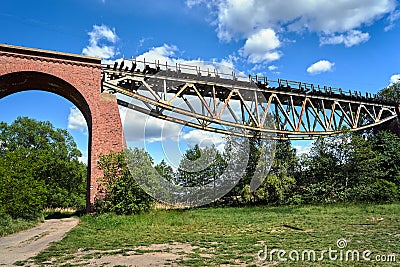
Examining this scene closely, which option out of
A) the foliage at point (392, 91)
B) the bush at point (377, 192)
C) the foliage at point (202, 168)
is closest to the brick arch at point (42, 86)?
the foliage at point (202, 168)

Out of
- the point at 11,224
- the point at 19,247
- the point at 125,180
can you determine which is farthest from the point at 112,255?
the point at 125,180

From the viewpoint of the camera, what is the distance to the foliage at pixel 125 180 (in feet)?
50.1

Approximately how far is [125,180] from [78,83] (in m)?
5.91

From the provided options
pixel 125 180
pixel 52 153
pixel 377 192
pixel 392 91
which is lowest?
pixel 377 192

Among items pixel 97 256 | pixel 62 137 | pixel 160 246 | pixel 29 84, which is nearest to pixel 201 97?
pixel 29 84

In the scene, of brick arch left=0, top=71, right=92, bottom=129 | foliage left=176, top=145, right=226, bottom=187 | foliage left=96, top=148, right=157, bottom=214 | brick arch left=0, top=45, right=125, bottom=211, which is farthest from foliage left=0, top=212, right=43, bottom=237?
foliage left=176, top=145, right=226, bottom=187

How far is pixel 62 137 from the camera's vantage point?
37.5 metres

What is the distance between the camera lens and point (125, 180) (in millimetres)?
15586

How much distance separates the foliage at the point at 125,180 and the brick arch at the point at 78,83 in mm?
643

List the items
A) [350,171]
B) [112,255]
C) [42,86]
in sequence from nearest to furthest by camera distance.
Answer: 1. [112,255]
2. [42,86]
3. [350,171]

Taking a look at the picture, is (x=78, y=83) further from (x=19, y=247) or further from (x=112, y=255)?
(x=112, y=255)

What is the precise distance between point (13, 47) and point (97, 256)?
42.5ft

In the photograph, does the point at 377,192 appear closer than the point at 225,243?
No

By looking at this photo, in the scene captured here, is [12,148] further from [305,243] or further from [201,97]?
[305,243]
